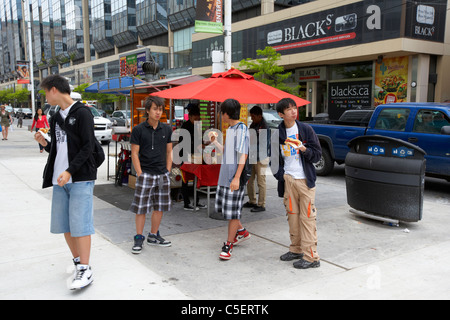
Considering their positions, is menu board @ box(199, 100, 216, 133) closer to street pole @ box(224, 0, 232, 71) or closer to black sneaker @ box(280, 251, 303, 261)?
street pole @ box(224, 0, 232, 71)

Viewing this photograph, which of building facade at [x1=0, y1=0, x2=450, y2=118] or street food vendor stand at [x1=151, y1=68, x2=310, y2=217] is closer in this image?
street food vendor stand at [x1=151, y1=68, x2=310, y2=217]

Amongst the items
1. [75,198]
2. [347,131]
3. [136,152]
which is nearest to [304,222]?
[136,152]

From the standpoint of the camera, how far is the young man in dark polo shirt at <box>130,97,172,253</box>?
14.9ft

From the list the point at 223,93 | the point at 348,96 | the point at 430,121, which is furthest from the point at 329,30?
the point at 223,93

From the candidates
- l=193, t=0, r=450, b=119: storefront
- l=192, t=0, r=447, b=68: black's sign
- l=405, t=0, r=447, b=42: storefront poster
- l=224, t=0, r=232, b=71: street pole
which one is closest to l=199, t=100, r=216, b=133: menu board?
l=224, t=0, r=232, b=71: street pole

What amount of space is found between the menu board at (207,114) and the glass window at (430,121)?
4.19 meters

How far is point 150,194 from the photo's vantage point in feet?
15.1

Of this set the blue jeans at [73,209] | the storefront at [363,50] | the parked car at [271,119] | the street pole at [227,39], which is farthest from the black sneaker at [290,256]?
the storefront at [363,50]

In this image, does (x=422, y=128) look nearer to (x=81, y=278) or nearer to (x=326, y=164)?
(x=326, y=164)

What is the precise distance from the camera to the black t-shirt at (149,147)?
4566mm

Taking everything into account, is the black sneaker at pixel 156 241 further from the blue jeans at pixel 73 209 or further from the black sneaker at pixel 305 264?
the black sneaker at pixel 305 264

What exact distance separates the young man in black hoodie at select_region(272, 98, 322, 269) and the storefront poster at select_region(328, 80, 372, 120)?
79.4 feet

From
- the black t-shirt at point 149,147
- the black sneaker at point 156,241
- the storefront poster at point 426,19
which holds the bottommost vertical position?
the black sneaker at point 156,241

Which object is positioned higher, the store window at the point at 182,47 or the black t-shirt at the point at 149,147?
the store window at the point at 182,47
